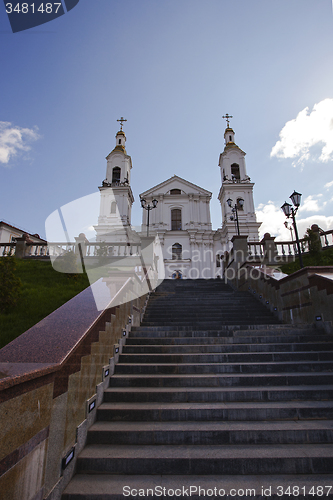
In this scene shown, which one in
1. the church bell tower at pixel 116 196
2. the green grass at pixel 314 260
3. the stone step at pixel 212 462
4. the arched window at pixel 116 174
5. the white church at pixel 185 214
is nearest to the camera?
the stone step at pixel 212 462

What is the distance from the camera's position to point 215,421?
3.18m

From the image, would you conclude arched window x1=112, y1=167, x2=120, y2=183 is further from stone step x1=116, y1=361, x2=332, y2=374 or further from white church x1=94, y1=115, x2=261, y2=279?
stone step x1=116, y1=361, x2=332, y2=374

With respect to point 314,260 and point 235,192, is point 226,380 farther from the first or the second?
point 235,192

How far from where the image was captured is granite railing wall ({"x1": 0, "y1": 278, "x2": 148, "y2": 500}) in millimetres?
1731

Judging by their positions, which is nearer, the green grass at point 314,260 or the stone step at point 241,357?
the stone step at point 241,357

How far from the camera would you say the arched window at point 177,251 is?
1093 inches

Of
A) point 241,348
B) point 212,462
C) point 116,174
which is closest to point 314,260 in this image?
point 241,348

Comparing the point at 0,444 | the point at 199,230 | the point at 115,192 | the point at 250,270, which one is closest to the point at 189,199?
the point at 199,230

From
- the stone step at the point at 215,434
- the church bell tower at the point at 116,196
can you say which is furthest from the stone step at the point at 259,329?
the church bell tower at the point at 116,196

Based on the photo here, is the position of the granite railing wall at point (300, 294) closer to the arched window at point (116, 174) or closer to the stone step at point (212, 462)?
the stone step at point (212, 462)

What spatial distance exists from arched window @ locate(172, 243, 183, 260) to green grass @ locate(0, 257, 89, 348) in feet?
53.6

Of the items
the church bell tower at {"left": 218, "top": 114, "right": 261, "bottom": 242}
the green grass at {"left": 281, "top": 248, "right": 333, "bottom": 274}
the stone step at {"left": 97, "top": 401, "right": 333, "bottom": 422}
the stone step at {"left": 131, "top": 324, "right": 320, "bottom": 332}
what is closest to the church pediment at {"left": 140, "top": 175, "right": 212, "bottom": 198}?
the church bell tower at {"left": 218, "top": 114, "right": 261, "bottom": 242}

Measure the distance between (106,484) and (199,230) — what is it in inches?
1089

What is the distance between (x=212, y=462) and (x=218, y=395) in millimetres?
1030
